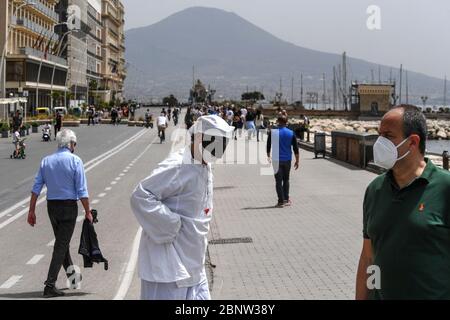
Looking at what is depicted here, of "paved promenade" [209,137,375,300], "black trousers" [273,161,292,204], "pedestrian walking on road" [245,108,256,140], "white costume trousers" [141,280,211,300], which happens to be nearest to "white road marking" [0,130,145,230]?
"paved promenade" [209,137,375,300]

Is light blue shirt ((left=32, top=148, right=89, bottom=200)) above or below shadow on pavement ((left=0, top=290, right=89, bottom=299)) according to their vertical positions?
above

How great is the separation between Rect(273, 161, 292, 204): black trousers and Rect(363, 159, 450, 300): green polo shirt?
36.2 ft

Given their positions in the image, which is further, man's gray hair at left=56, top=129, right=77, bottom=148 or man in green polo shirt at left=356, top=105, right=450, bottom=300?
man's gray hair at left=56, top=129, right=77, bottom=148

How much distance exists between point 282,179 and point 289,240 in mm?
4017

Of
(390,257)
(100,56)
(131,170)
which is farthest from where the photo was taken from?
(100,56)

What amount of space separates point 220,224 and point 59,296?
5.27 metres

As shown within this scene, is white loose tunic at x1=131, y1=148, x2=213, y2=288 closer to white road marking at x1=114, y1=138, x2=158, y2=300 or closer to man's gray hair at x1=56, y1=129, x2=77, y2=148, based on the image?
white road marking at x1=114, y1=138, x2=158, y2=300

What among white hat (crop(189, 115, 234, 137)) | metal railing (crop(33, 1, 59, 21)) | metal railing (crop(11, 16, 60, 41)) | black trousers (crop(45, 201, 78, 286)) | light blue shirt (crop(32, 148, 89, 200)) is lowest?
black trousers (crop(45, 201, 78, 286))

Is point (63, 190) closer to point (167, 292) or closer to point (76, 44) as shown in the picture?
point (167, 292)

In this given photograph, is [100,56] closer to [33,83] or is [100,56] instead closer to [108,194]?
[33,83]

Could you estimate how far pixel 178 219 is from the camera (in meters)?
4.48

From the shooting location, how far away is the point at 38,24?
9144cm

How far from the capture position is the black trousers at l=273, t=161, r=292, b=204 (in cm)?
1498
